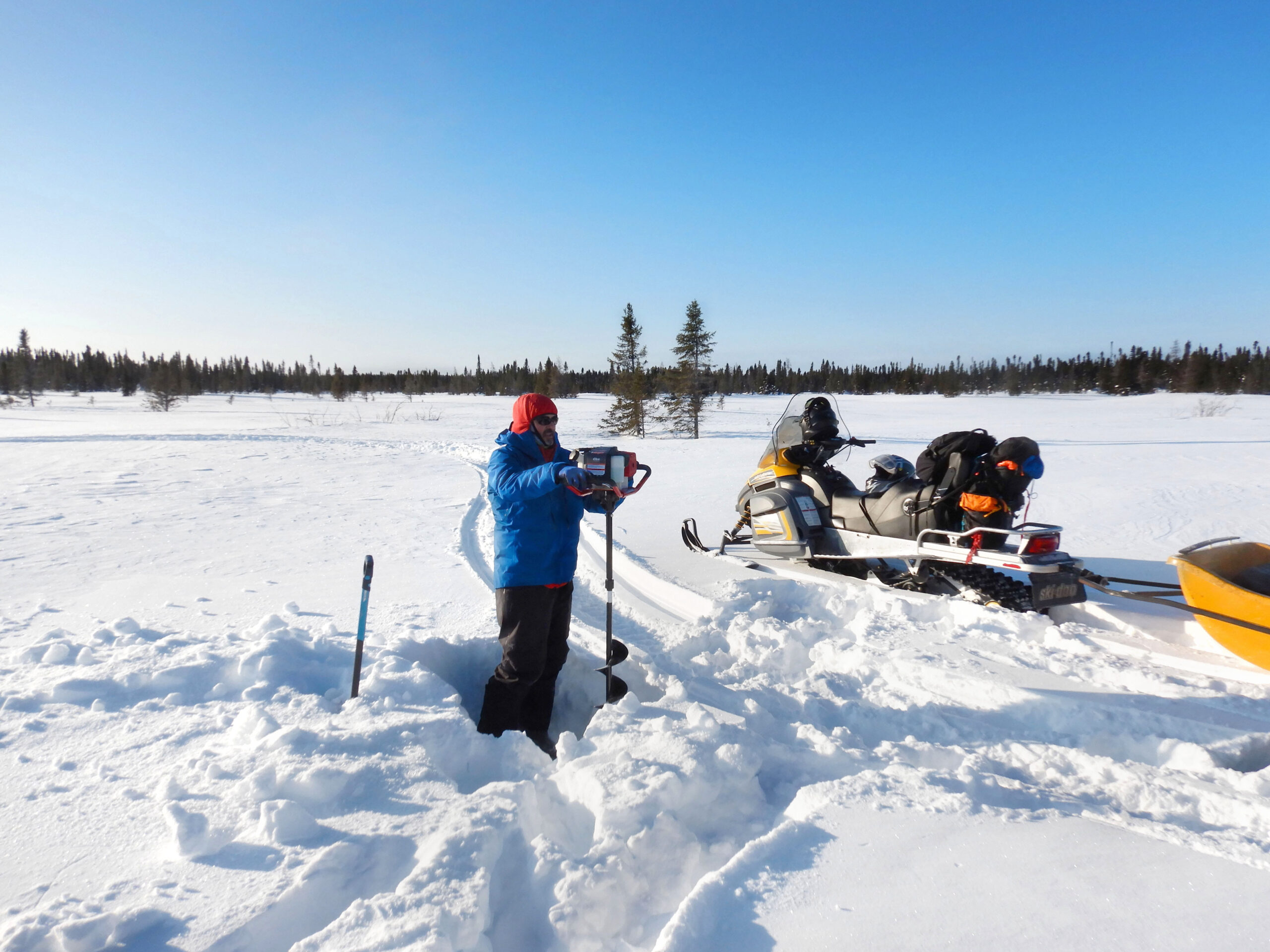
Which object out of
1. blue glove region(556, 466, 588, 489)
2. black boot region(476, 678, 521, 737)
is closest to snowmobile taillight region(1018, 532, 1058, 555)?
blue glove region(556, 466, 588, 489)

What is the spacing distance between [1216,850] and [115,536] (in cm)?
893

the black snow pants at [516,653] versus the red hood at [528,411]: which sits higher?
the red hood at [528,411]

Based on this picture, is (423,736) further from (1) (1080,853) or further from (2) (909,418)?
(2) (909,418)

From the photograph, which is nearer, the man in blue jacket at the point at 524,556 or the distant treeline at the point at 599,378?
the man in blue jacket at the point at 524,556

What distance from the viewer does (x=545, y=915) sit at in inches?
79.6

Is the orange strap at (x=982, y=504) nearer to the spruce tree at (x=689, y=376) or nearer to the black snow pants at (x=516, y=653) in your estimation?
the black snow pants at (x=516, y=653)

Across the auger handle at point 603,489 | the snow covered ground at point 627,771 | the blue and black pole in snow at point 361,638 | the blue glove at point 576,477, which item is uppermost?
the blue glove at point 576,477

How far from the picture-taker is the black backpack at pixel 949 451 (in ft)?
16.2

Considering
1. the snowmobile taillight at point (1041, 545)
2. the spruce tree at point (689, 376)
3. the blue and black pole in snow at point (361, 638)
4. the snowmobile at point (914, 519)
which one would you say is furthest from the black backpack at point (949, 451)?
the spruce tree at point (689, 376)

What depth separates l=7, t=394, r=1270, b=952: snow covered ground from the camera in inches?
74.4

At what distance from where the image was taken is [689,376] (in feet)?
95.1

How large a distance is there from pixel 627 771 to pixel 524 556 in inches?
50.2

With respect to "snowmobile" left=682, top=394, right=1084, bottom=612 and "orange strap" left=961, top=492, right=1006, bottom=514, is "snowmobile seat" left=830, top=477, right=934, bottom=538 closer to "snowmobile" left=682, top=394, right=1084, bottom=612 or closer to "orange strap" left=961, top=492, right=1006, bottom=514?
"snowmobile" left=682, top=394, right=1084, bottom=612

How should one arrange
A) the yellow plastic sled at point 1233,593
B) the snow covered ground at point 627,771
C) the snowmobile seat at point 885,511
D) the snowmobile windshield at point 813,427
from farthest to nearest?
the snowmobile windshield at point 813,427 → the snowmobile seat at point 885,511 → the yellow plastic sled at point 1233,593 → the snow covered ground at point 627,771
